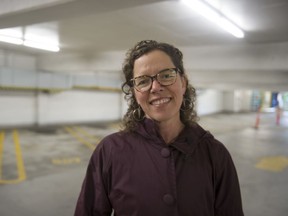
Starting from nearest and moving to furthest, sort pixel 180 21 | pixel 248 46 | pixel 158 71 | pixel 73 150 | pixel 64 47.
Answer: pixel 158 71
pixel 180 21
pixel 248 46
pixel 73 150
pixel 64 47

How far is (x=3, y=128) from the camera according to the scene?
11.8m

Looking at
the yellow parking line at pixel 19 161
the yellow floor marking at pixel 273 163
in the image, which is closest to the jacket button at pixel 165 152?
the yellow parking line at pixel 19 161

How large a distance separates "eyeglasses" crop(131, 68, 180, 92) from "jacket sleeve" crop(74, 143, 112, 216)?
485mm

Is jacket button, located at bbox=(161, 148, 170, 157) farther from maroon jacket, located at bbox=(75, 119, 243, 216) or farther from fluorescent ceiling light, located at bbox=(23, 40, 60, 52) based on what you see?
fluorescent ceiling light, located at bbox=(23, 40, 60, 52)

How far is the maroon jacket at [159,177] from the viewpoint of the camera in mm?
1372

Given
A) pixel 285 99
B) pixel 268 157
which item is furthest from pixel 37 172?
pixel 285 99

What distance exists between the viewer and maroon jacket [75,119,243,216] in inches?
54.0

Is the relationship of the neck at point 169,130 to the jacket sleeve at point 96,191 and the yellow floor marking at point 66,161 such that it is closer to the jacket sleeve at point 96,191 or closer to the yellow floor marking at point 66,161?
the jacket sleeve at point 96,191

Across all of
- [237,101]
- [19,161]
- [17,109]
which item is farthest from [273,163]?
[237,101]

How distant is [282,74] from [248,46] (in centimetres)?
584

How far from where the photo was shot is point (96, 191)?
5.04 feet

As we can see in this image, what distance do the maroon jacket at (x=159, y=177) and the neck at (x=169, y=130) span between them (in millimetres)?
49

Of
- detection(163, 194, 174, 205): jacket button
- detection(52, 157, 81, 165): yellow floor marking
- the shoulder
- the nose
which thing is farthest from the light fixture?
detection(163, 194, 174, 205): jacket button

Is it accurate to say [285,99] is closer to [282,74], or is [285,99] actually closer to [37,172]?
[282,74]
